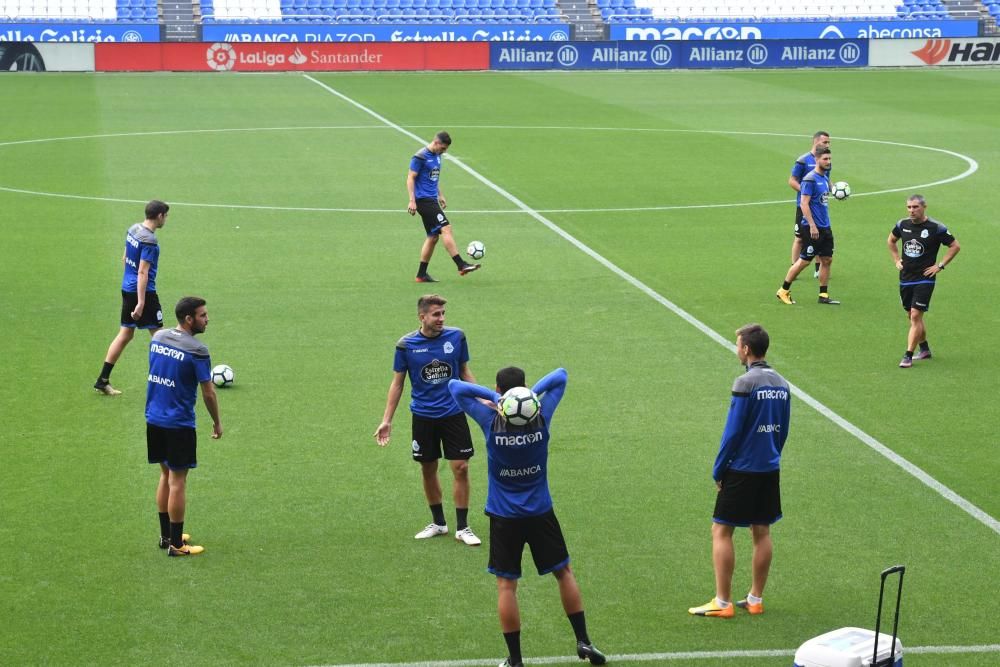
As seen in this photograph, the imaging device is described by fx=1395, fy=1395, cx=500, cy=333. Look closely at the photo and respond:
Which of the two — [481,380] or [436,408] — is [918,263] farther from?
[436,408]

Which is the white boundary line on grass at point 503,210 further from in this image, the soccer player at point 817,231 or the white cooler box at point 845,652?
the white cooler box at point 845,652

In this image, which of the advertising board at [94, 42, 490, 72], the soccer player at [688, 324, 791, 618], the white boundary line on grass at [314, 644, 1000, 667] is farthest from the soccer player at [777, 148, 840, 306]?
the advertising board at [94, 42, 490, 72]

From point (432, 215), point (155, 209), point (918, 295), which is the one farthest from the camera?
point (432, 215)

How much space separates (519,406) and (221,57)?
165 feet

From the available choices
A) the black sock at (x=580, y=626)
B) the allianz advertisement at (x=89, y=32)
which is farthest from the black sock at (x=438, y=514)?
the allianz advertisement at (x=89, y=32)

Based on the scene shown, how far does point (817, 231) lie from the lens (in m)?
19.3

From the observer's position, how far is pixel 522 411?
8758 mm

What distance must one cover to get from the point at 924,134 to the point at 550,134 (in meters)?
10.2

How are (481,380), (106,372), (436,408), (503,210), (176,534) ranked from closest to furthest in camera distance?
(176,534)
(436,408)
(106,372)
(481,380)
(503,210)

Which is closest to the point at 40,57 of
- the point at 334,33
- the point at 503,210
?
the point at 334,33

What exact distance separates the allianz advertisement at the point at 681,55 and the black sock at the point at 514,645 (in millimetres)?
50843

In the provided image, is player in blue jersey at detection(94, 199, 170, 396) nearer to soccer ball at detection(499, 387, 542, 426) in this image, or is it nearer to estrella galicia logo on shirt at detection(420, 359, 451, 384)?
estrella galicia logo on shirt at detection(420, 359, 451, 384)

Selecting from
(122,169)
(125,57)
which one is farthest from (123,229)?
(125,57)

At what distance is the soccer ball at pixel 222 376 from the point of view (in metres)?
15.4
